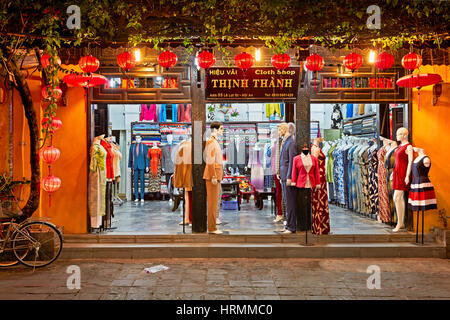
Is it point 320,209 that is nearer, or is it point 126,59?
point 126,59

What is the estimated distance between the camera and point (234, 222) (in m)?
9.85

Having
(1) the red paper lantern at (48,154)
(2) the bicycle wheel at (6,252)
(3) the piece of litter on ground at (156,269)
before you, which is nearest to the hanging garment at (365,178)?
(3) the piece of litter on ground at (156,269)

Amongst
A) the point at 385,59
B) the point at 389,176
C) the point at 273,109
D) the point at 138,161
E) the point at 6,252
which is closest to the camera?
the point at 6,252

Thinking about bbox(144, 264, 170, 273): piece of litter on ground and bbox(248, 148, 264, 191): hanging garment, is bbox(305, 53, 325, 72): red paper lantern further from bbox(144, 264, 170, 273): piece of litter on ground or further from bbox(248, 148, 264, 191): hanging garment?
bbox(248, 148, 264, 191): hanging garment

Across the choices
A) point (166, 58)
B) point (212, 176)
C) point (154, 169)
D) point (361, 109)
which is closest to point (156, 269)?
point (212, 176)

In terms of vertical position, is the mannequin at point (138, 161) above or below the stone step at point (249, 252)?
above

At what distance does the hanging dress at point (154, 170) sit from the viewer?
14.1 m

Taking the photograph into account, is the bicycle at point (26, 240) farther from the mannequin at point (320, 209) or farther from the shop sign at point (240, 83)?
the mannequin at point (320, 209)

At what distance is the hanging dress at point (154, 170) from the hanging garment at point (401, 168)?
7986 millimetres

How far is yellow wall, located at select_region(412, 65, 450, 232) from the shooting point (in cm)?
870

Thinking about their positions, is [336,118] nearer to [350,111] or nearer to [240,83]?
[350,111]

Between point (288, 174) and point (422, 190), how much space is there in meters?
2.58

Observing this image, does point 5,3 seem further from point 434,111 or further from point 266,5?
point 434,111

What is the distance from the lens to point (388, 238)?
843cm
